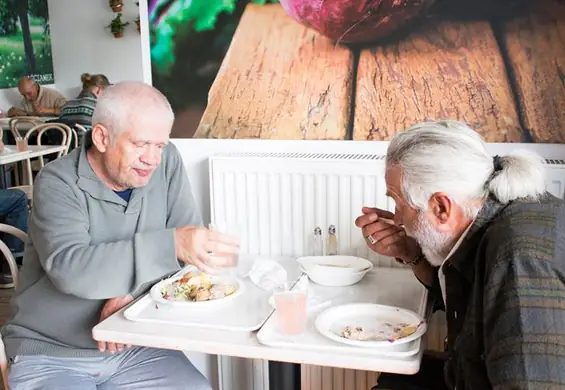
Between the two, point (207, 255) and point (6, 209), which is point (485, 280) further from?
point (6, 209)

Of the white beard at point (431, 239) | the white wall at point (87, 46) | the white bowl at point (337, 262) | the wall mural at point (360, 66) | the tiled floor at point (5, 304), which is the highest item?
the white wall at point (87, 46)

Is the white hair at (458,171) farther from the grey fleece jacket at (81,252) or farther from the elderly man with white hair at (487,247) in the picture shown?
the grey fleece jacket at (81,252)

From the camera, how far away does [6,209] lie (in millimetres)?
3938

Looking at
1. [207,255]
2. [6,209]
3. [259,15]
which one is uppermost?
[259,15]

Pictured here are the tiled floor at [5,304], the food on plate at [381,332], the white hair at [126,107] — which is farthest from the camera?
the tiled floor at [5,304]

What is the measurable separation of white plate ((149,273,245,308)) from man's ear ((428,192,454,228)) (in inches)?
23.9

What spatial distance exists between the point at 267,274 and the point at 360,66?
828mm

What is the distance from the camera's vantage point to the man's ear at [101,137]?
5.51ft

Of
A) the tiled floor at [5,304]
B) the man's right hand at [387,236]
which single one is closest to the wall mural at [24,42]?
the tiled floor at [5,304]

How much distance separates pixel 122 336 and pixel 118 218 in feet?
1.30

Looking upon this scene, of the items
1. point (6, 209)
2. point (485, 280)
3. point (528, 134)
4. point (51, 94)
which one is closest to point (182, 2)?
point (528, 134)

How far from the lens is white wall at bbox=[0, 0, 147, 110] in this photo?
297 inches

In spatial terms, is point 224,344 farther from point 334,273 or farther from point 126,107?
point 126,107

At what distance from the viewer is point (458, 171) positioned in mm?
1270
